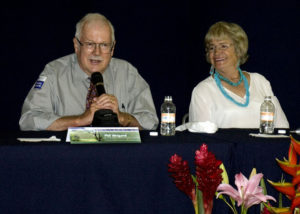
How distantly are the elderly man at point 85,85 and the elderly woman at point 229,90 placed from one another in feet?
1.27

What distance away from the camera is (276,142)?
1458 millimetres

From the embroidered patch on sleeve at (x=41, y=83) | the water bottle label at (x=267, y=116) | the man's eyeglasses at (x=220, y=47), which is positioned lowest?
the water bottle label at (x=267, y=116)

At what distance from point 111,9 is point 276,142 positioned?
8.91ft

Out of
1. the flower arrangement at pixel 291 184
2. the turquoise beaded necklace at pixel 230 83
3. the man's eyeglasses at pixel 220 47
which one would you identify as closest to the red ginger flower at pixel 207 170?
the flower arrangement at pixel 291 184

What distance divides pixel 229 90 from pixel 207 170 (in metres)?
1.82

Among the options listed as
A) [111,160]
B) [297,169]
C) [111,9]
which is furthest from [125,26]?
[297,169]

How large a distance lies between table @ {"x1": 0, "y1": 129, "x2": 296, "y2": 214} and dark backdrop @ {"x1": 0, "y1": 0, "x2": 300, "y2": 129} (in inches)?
80.5

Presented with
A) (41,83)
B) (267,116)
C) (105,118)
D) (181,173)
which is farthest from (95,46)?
(181,173)

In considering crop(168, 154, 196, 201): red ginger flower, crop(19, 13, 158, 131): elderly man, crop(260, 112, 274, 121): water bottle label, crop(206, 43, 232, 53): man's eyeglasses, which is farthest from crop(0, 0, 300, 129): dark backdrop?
crop(168, 154, 196, 201): red ginger flower

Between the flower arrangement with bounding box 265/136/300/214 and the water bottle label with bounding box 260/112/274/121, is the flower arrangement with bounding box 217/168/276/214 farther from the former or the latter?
the water bottle label with bounding box 260/112/274/121

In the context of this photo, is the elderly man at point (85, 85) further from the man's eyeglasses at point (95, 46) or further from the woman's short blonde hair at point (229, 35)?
the woman's short blonde hair at point (229, 35)

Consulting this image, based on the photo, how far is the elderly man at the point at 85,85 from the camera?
210cm

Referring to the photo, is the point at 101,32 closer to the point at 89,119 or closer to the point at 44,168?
the point at 89,119

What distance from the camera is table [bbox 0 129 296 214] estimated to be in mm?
1247
